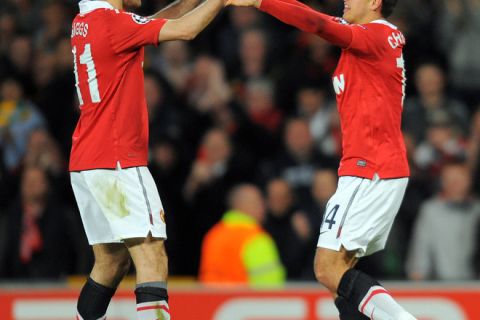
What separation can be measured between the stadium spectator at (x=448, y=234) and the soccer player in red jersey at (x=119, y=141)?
3941 millimetres

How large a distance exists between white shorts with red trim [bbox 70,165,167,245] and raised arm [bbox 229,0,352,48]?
114 centimetres

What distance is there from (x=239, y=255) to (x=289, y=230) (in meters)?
1.00

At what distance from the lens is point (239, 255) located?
32.3 ft

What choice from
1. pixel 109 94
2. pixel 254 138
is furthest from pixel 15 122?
pixel 109 94

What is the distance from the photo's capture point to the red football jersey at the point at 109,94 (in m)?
6.85

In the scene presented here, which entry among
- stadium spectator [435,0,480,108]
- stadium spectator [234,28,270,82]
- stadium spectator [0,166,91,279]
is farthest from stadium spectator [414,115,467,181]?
stadium spectator [0,166,91,279]

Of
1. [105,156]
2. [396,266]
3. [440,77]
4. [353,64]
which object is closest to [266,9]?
[353,64]

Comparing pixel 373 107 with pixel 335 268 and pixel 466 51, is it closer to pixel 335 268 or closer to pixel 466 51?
pixel 335 268

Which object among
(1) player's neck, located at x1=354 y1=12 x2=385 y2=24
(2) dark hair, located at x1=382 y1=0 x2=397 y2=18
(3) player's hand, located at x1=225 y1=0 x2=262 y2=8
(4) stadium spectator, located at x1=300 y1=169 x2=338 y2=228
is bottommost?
(4) stadium spectator, located at x1=300 y1=169 x2=338 y2=228

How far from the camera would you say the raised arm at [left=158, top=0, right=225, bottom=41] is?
6.62 meters

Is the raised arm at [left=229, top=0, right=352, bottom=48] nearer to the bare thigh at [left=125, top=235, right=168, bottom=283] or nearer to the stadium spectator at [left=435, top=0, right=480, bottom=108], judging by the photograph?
the bare thigh at [left=125, top=235, right=168, bottom=283]

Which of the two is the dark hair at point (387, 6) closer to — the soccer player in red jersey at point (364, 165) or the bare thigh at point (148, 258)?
the soccer player in red jersey at point (364, 165)

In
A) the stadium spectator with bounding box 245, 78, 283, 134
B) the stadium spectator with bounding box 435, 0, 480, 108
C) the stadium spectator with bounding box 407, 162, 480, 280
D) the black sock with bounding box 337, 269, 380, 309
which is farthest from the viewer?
the stadium spectator with bounding box 435, 0, 480, 108

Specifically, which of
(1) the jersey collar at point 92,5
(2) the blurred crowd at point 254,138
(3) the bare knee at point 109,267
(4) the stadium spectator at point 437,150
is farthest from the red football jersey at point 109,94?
(4) the stadium spectator at point 437,150
